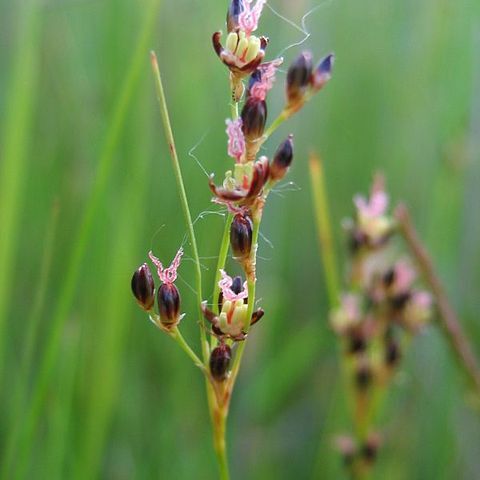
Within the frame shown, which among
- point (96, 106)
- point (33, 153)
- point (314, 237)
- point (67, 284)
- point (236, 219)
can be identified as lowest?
point (314, 237)

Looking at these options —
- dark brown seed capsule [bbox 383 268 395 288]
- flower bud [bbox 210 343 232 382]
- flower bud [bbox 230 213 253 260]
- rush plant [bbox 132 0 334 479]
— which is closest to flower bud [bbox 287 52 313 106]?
rush plant [bbox 132 0 334 479]

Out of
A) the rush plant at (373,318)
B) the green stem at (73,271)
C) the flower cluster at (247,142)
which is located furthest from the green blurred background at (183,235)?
the flower cluster at (247,142)

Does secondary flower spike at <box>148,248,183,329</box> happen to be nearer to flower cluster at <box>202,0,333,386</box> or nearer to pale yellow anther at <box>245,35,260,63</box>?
flower cluster at <box>202,0,333,386</box>

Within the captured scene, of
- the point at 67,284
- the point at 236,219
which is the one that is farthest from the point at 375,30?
the point at 236,219

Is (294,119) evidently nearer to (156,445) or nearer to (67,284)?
(156,445)

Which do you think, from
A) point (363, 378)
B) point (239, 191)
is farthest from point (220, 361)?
point (363, 378)
